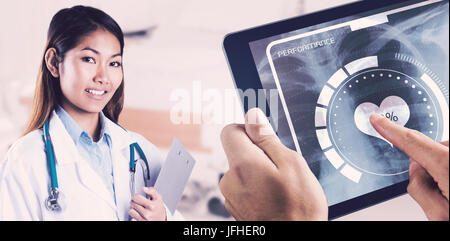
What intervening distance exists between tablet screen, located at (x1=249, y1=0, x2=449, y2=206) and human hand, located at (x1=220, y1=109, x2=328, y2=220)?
3 cm

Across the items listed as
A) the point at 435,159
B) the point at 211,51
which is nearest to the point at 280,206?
the point at 435,159

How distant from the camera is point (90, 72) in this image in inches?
26.1

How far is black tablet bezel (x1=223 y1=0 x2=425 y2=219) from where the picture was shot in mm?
664

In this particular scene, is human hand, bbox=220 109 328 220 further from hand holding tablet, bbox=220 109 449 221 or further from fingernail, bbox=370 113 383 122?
fingernail, bbox=370 113 383 122

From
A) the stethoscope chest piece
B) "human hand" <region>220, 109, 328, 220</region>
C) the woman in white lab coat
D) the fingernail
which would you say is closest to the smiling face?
the woman in white lab coat

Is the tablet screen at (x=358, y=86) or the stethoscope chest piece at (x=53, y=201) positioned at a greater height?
the tablet screen at (x=358, y=86)

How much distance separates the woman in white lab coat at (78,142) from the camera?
2.11 feet

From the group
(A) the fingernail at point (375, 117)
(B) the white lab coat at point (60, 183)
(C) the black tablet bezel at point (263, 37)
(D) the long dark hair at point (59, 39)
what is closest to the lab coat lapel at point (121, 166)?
(B) the white lab coat at point (60, 183)

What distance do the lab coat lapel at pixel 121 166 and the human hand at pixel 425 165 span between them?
0.44 metres

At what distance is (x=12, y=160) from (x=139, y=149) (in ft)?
0.69

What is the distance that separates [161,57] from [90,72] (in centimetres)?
20

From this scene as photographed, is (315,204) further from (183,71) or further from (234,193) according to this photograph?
(183,71)

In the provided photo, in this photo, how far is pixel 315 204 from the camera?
661 millimetres

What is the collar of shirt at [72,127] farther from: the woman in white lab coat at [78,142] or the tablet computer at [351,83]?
the tablet computer at [351,83]
